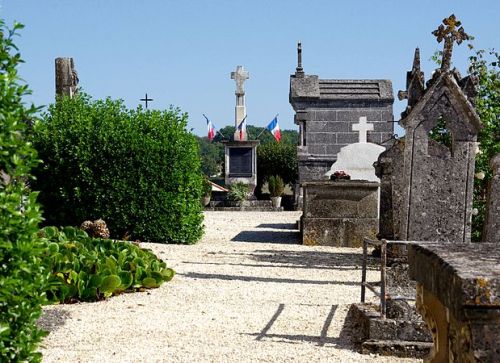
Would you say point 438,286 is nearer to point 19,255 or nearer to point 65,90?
point 19,255

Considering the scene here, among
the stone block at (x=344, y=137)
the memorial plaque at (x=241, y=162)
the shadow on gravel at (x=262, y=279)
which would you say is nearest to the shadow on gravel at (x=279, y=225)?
the stone block at (x=344, y=137)

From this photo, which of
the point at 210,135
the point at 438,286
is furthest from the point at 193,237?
the point at 210,135

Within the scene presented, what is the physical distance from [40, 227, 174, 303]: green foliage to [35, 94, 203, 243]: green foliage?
3.93 metres

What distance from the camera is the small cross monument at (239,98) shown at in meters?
29.8

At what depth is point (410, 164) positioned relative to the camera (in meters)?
9.20

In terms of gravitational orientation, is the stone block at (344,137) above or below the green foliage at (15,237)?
above

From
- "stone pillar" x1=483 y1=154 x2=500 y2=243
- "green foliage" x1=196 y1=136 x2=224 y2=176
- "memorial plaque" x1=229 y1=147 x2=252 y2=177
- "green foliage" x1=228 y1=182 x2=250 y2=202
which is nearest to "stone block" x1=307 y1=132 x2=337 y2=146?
"green foliage" x1=228 y1=182 x2=250 y2=202

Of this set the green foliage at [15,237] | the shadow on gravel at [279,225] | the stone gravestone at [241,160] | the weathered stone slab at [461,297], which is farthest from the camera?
the stone gravestone at [241,160]

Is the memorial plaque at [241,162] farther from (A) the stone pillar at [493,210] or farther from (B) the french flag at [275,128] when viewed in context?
(A) the stone pillar at [493,210]

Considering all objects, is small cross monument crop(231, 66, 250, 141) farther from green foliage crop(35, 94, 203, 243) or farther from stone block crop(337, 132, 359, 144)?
green foliage crop(35, 94, 203, 243)

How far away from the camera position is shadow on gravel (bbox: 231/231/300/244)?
1483 cm

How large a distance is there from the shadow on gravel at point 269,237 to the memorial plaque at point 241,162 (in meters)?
12.4

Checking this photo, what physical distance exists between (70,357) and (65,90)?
10.8 metres

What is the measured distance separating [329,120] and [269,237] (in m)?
11.4
